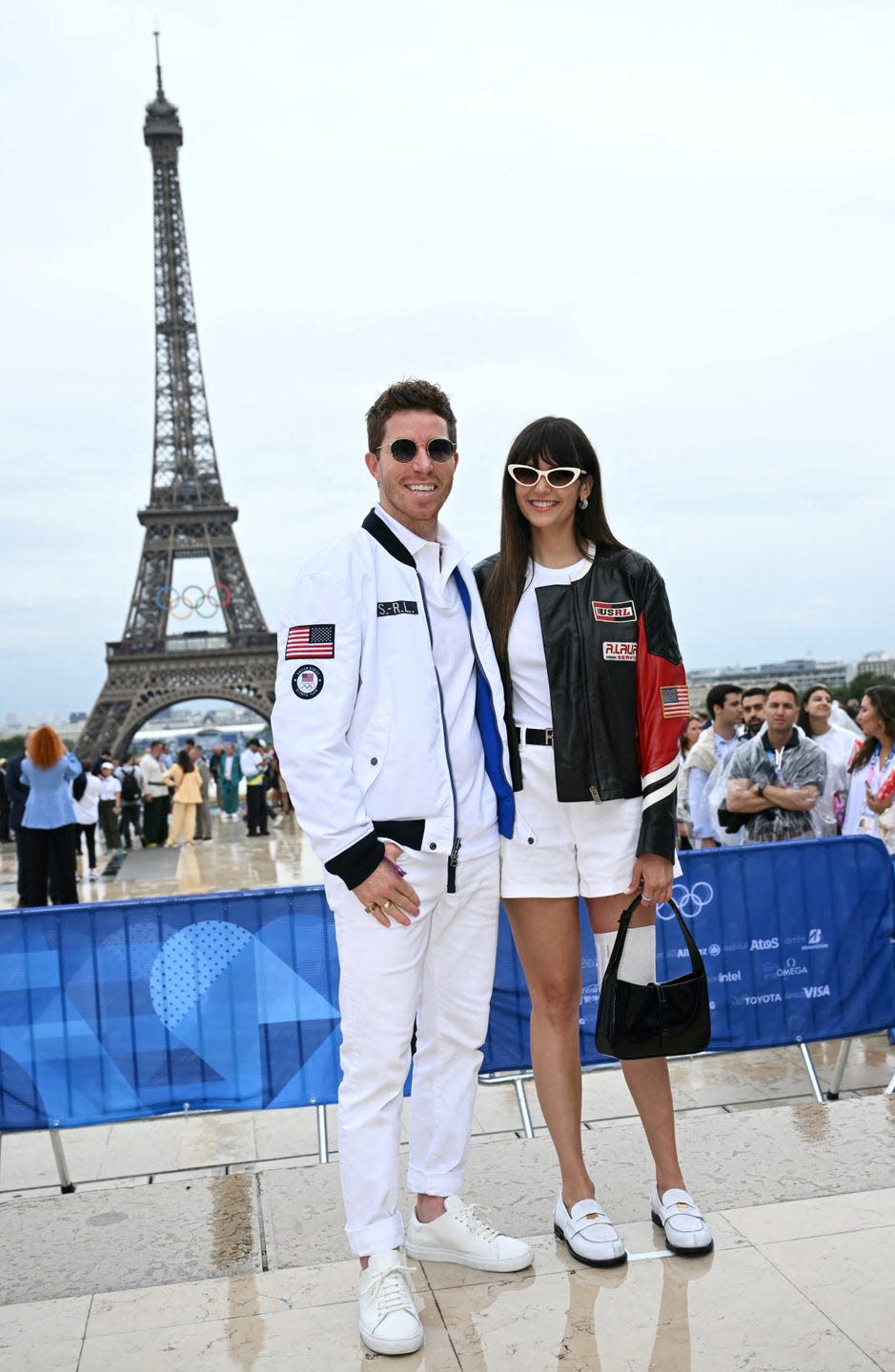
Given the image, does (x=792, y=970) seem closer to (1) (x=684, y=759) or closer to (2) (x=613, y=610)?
(2) (x=613, y=610)

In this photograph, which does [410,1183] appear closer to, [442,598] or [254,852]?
[442,598]

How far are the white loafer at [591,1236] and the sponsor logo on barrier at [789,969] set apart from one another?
1776mm

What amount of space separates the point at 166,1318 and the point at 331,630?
1.56m

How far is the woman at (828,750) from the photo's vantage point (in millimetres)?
6398

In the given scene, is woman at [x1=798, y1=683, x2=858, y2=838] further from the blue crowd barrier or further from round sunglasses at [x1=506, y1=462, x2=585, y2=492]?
round sunglasses at [x1=506, y1=462, x2=585, y2=492]

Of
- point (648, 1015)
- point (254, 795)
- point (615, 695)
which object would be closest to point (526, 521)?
point (615, 695)

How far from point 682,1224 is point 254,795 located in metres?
15.9

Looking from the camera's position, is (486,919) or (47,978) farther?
(47,978)

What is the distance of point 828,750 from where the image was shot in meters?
7.12

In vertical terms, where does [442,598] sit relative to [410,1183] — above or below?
above

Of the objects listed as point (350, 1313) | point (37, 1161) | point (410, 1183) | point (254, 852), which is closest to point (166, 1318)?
point (350, 1313)

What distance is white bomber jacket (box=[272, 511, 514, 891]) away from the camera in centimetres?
272

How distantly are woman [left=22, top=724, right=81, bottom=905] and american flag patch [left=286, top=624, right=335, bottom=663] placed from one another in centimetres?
684

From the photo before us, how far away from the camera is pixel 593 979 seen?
14.9 ft
